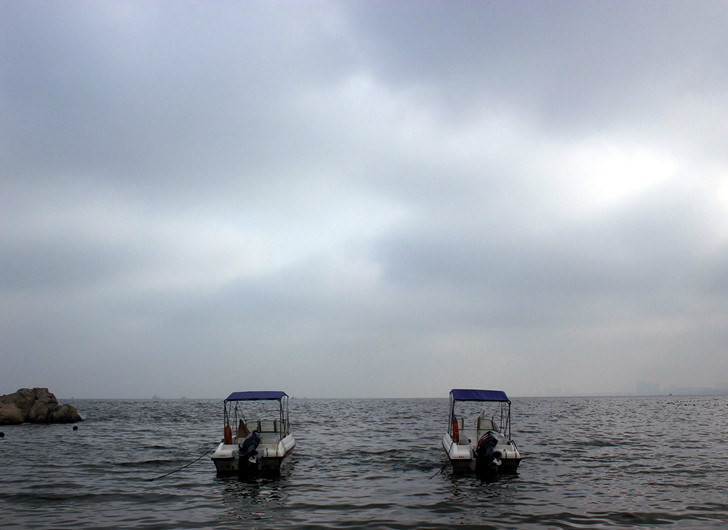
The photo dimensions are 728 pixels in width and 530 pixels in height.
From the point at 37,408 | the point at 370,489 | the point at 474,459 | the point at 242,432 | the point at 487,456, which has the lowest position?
the point at 37,408

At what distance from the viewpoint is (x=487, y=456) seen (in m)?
22.8

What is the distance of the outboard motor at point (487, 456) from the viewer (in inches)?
890

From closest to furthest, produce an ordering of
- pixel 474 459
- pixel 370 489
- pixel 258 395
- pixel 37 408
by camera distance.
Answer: pixel 370 489, pixel 474 459, pixel 258 395, pixel 37 408

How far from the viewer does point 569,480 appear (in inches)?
932

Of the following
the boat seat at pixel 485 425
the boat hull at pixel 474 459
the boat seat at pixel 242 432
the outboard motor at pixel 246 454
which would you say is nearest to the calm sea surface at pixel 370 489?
the boat hull at pixel 474 459

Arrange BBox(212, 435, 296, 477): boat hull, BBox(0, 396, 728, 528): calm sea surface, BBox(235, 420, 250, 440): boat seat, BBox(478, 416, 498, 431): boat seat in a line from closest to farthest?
BBox(0, 396, 728, 528): calm sea surface < BBox(212, 435, 296, 477): boat hull < BBox(235, 420, 250, 440): boat seat < BBox(478, 416, 498, 431): boat seat

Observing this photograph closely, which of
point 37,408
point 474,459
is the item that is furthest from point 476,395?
point 37,408

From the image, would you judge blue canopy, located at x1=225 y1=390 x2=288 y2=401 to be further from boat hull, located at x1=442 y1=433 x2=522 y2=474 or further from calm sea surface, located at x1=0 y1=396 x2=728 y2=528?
boat hull, located at x1=442 y1=433 x2=522 y2=474

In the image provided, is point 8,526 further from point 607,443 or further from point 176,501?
point 607,443

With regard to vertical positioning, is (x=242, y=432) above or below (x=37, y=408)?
above

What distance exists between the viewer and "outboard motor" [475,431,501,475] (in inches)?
890

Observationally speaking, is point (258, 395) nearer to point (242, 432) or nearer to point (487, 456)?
point (242, 432)

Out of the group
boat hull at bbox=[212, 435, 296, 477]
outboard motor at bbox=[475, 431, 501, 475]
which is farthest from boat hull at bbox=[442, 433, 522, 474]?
boat hull at bbox=[212, 435, 296, 477]

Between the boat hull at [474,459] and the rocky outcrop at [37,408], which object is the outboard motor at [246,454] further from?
the rocky outcrop at [37,408]
